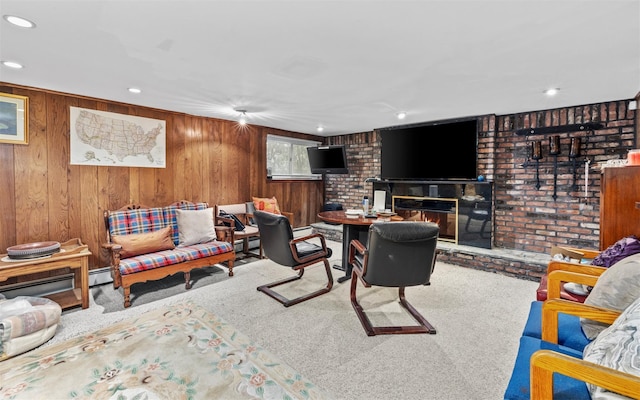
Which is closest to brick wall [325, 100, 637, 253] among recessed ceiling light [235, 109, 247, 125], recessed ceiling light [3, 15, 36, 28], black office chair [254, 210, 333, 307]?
black office chair [254, 210, 333, 307]

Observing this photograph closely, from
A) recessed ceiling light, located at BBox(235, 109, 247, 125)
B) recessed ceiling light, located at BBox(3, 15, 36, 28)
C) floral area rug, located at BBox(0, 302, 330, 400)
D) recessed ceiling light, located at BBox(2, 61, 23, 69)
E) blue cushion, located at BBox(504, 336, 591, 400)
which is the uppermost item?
recessed ceiling light, located at BBox(235, 109, 247, 125)

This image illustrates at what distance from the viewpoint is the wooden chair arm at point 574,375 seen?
956mm

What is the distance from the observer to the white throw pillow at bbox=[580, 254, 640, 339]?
1.49 meters

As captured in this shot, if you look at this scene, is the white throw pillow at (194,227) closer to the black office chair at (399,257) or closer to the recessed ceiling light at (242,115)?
the recessed ceiling light at (242,115)

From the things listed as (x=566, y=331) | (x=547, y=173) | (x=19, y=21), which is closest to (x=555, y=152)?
(x=547, y=173)

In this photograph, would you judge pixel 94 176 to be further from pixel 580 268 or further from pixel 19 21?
pixel 580 268

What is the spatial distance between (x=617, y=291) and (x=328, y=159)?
4.81 m

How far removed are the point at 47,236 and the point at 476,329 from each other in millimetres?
Result: 4446

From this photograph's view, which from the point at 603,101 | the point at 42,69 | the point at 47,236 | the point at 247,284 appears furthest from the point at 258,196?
the point at 603,101

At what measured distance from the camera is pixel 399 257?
2.43 m

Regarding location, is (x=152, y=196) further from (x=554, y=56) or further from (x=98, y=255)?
(x=554, y=56)

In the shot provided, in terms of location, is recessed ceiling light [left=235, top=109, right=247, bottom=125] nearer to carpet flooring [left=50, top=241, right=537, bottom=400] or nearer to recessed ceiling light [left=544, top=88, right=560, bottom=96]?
carpet flooring [left=50, top=241, right=537, bottom=400]

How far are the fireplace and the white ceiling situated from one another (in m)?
1.74

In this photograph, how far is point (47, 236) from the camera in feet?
10.7
